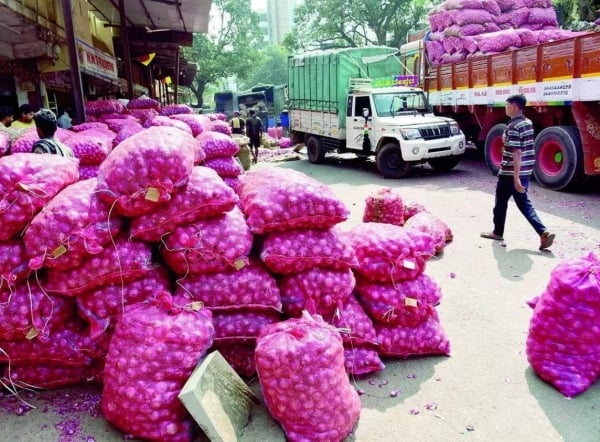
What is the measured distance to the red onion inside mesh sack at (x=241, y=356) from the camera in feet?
9.46

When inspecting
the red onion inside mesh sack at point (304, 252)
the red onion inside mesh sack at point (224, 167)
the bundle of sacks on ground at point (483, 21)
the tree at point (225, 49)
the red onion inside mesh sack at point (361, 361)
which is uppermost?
the tree at point (225, 49)

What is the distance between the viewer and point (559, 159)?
830 centimetres

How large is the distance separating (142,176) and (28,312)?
964 mm

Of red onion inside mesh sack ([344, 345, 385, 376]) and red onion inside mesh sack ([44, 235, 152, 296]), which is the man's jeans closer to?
red onion inside mesh sack ([344, 345, 385, 376])

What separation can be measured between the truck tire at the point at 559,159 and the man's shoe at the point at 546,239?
3174 mm

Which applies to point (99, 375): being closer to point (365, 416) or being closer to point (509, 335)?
point (365, 416)

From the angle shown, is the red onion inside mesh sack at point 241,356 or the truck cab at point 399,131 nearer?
the red onion inside mesh sack at point 241,356

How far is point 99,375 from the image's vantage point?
9.12 ft

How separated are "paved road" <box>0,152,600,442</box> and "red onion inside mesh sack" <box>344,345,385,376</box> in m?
0.08

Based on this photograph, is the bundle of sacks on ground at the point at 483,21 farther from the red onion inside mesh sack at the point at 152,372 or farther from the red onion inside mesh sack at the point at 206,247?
the red onion inside mesh sack at the point at 152,372

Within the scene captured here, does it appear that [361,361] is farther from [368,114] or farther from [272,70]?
[272,70]

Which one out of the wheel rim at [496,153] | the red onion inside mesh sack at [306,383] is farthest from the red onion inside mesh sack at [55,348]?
the wheel rim at [496,153]

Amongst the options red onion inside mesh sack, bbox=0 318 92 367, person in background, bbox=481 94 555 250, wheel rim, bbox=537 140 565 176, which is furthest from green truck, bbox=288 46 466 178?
red onion inside mesh sack, bbox=0 318 92 367

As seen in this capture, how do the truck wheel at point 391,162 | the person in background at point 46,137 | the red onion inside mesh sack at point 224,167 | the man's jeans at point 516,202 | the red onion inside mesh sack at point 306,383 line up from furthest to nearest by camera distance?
1. the truck wheel at point 391,162
2. the man's jeans at point 516,202
3. the red onion inside mesh sack at point 224,167
4. the person in background at point 46,137
5. the red onion inside mesh sack at point 306,383
